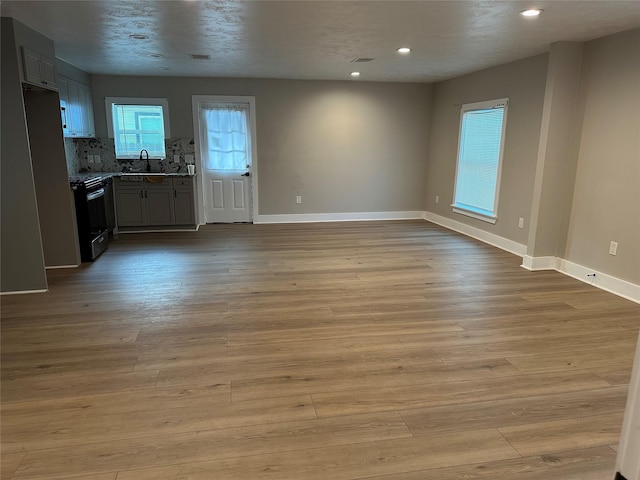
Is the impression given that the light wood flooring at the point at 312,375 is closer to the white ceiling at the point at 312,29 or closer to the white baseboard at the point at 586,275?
the white baseboard at the point at 586,275

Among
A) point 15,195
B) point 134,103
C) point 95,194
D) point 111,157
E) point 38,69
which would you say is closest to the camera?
point 15,195

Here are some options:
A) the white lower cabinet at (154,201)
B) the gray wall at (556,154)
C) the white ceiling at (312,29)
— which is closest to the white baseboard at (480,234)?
the gray wall at (556,154)

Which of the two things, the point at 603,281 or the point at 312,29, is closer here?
the point at 312,29

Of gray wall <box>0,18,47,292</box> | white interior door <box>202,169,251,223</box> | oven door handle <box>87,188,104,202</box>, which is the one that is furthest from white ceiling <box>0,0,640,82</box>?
white interior door <box>202,169,251,223</box>

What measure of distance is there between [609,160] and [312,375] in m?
3.66

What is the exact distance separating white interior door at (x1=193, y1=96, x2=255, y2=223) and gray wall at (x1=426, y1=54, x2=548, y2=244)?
11.0 feet

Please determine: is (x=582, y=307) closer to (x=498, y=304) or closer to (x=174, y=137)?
(x=498, y=304)

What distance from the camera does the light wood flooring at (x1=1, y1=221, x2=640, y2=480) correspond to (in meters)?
1.89

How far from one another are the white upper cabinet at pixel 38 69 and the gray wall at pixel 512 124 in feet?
17.5

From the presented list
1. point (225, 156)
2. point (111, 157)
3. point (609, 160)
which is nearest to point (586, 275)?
point (609, 160)

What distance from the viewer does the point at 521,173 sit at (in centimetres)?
529

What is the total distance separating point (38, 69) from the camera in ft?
12.8

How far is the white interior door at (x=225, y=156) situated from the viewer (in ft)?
22.6

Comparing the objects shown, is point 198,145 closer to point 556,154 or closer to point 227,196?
point 227,196
